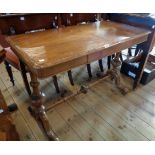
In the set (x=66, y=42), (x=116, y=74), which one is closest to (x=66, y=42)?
(x=66, y=42)

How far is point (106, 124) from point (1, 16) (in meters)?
1.49

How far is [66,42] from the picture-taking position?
130 centimetres

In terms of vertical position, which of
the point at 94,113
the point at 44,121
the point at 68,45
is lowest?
the point at 94,113

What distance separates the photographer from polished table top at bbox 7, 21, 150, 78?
105 centimetres

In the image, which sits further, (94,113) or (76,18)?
(76,18)

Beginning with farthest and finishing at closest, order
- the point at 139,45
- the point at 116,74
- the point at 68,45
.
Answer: the point at 116,74 < the point at 139,45 < the point at 68,45

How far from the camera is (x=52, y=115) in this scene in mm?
1748

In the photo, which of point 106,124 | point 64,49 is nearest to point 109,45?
point 64,49

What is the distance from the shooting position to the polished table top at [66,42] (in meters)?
1.05

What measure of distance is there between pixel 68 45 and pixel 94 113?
2.85 ft

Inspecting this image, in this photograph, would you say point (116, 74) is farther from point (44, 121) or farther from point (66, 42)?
point (44, 121)

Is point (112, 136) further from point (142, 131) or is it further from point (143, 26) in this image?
point (143, 26)

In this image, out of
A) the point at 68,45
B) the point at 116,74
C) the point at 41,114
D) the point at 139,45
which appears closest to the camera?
the point at 68,45
